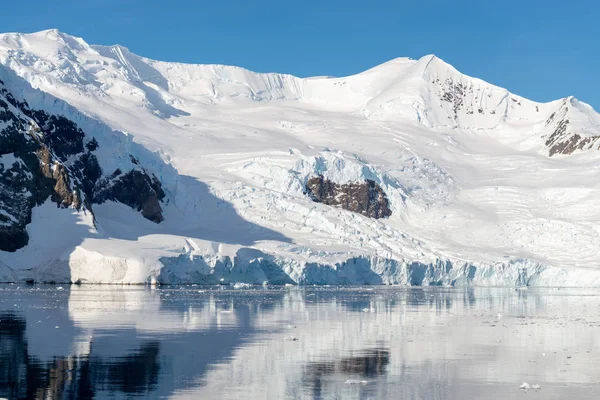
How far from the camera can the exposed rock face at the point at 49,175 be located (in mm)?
72000

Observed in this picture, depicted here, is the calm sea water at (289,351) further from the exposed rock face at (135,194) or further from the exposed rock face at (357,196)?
the exposed rock face at (357,196)

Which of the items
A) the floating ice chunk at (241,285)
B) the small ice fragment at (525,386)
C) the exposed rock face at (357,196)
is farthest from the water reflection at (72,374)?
the exposed rock face at (357,196)

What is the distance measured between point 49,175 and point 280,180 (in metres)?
28.7

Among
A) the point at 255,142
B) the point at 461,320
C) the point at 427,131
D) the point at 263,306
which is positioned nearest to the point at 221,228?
the point at 255,142

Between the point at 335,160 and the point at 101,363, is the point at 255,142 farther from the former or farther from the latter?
the point at 101,363

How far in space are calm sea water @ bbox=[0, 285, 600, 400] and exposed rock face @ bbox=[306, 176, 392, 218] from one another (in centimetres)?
5395

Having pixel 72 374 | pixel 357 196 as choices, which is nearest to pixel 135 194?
pixel 357 196

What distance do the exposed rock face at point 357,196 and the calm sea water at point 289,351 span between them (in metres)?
54.0

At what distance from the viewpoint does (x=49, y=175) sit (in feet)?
248

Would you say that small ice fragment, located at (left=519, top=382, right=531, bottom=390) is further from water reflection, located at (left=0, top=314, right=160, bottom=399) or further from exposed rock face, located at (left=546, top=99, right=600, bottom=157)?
exposed rock face, located at (left=546, top=99, right=600, bottom=157)

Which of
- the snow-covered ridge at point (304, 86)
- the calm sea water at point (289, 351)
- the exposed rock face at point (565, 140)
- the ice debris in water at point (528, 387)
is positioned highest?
the snow-covered ridge at point (304, 86)

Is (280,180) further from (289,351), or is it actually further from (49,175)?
(289,351)

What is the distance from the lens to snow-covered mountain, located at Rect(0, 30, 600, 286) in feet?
240

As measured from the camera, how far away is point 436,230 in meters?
99.2
